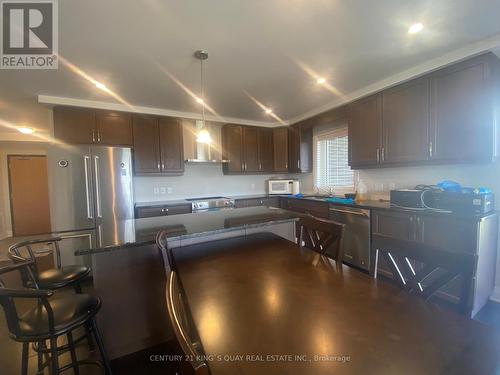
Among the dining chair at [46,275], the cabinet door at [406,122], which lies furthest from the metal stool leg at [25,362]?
the cabinet door at [406,122]

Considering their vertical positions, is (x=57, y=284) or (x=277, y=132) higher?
(x=277, y=132)

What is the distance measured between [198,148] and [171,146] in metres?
0.47

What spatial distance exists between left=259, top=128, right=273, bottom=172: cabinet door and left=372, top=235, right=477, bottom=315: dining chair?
11.5 feet

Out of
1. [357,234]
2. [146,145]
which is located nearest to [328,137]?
[357,234]

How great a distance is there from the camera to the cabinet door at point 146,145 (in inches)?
137

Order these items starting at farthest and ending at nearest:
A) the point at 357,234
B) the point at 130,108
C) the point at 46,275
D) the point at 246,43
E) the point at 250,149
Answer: the point at 250,149 → the point at 130,108 → the point at 357,234 → the point at 246,43 → the point at 46,275

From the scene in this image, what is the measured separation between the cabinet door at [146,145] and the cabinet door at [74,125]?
568 millimetres

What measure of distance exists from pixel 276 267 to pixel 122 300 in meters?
1.21

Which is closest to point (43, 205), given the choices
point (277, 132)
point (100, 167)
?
point (100, 167)

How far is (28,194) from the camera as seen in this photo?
17.8 feet

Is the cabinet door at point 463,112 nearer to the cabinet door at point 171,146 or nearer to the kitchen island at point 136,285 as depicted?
the kitchen island at point 136,285

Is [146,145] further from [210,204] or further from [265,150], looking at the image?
[265,150]

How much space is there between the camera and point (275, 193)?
4508 mm

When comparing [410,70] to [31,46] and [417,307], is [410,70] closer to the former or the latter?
[417,307]
